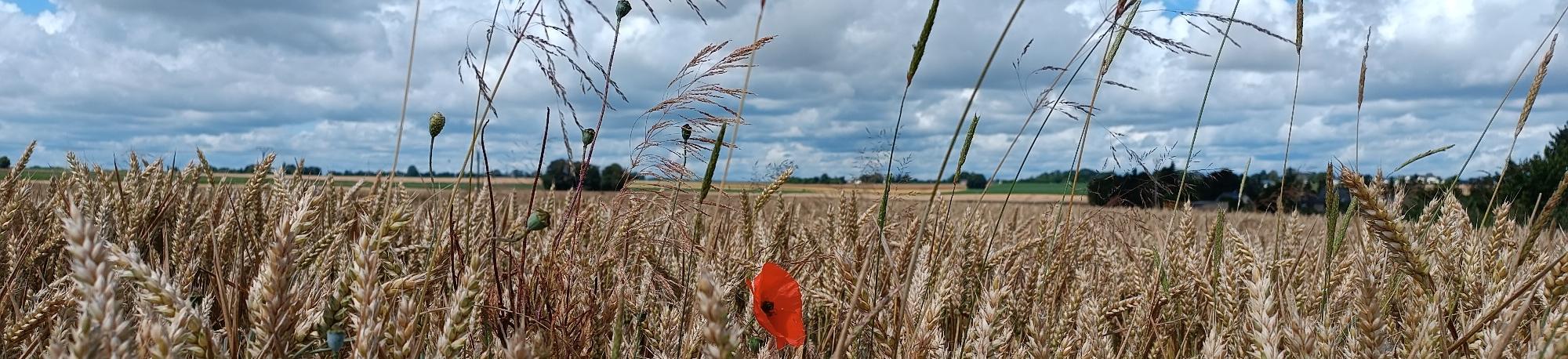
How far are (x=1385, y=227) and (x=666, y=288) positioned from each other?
1093 millimetres

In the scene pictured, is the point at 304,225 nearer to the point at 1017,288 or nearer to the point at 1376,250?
the point at 1017,288

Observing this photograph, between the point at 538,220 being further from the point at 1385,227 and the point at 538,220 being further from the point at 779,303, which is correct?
the point at 1385,227

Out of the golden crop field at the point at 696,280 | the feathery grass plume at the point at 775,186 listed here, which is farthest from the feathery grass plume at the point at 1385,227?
the feathery grass plume at the point at 775,186

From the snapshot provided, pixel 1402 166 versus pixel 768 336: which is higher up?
pixel 1402 166

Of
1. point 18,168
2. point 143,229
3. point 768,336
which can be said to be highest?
point 18,168

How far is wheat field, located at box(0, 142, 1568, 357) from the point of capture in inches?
34.4

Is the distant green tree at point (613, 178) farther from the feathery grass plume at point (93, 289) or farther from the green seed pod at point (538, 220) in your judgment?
the feathery grass plume at point (93, 289)

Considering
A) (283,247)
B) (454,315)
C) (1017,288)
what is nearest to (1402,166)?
(1017,288)

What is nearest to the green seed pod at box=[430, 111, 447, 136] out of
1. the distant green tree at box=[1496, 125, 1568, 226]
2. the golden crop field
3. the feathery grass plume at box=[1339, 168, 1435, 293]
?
the golden crop field

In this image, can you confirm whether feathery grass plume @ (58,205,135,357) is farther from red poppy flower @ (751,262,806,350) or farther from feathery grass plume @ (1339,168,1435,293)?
feathery grass plume @ (1339,168,1435,293)

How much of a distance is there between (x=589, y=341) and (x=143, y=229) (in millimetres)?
1454

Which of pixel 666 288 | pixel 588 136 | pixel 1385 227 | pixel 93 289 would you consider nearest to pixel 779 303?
pixel 666 288

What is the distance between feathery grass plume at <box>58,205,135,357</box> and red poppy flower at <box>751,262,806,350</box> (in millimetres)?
868

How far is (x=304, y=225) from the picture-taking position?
3.16ft
